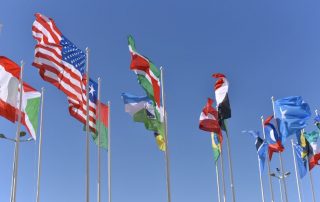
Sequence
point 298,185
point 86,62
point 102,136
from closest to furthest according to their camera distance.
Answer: point 86,62 → point 102,136 → point 298,185

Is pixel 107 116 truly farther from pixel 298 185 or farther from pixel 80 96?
pixel 298 185

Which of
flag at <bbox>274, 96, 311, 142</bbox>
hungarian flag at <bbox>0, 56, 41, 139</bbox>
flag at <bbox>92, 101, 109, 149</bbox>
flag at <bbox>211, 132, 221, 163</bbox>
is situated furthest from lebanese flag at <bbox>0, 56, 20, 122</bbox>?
flag at <bbox>274, 96, 311, 142</bbox>

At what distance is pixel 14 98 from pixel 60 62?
7.76 ft

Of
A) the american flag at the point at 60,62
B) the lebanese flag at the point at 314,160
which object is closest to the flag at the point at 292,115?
the lebanese flag at the point at 314,160

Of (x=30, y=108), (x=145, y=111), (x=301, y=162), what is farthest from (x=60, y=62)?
(x=301, y=162)

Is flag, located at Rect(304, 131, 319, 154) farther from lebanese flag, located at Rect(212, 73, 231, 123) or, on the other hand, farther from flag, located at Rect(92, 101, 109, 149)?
flag, located at Rect(92, 101, 109, 149)

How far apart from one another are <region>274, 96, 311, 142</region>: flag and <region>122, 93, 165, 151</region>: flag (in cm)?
759

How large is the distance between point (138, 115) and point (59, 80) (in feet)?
15.6

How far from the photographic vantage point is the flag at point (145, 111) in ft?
71.7

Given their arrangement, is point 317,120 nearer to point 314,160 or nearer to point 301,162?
point 314,160

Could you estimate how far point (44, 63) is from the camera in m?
18.8

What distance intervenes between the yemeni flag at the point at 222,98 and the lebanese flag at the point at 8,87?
982 centimetres

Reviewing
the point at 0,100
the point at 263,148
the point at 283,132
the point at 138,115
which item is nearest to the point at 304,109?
the point at 283,132

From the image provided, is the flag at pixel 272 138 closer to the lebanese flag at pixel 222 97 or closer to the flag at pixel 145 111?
the lebanese flag at pixel 222 97
